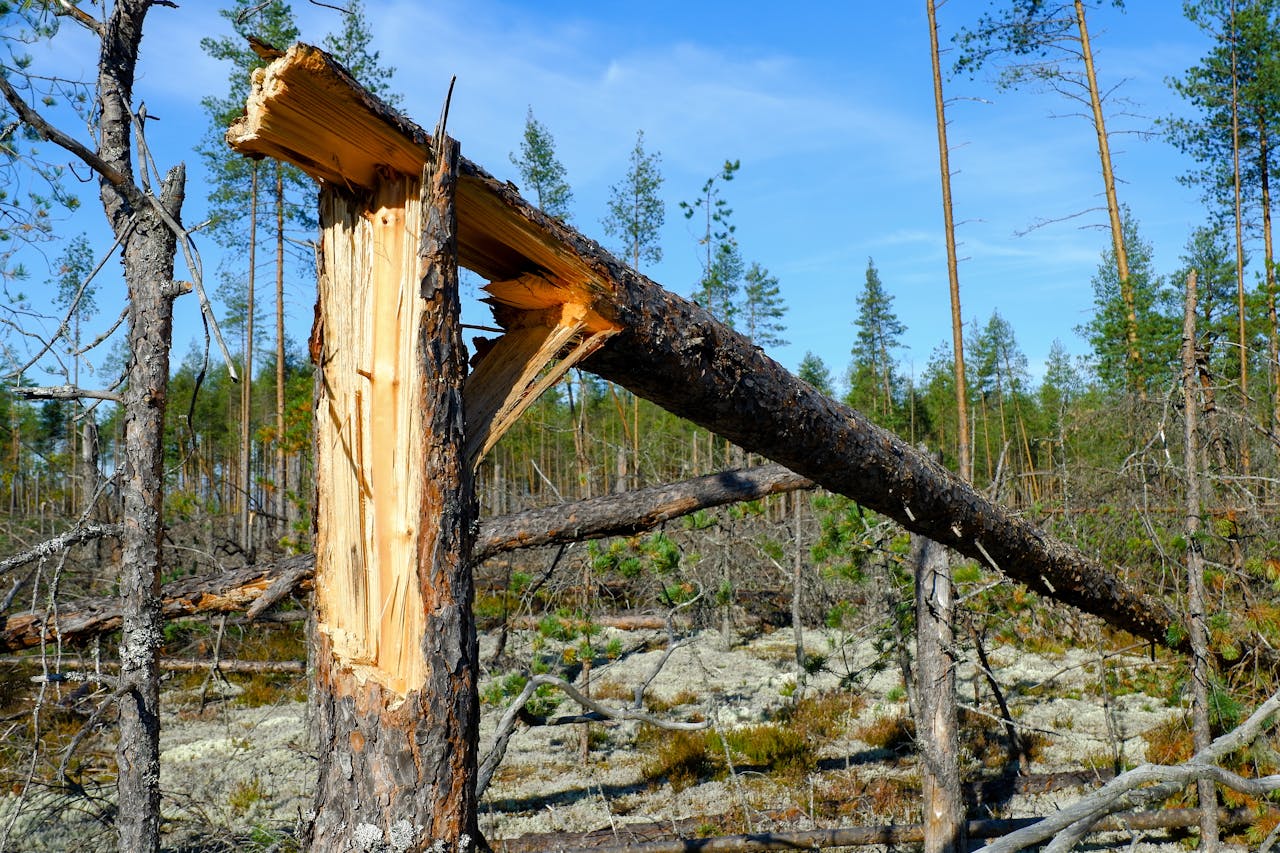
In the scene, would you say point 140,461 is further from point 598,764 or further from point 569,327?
point 598,764

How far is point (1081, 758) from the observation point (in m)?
7.43

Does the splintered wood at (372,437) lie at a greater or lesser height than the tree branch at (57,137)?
lesser

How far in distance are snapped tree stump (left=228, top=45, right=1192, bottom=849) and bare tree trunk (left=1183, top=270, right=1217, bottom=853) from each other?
3.88 m

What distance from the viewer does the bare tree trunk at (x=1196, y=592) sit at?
180 inches

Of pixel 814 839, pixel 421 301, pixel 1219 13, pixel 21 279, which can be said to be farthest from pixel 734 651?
pixel 1219 13

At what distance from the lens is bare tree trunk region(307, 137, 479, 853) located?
1729mm

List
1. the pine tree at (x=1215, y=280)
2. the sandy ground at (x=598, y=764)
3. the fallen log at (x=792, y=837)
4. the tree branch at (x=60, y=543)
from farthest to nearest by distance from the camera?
the pine tree at (x=1215, y=280) < the sandy ground at (x=598, y=764) < the fallen log at (x=792, y=837) < the tree branch at (x=60, y=543)

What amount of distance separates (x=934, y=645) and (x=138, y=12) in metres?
5.18

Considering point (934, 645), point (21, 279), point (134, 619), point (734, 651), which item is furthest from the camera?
point (734, 651)

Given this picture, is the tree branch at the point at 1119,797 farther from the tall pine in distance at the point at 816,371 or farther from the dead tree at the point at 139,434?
the tall pine in distance at the point at 816,371

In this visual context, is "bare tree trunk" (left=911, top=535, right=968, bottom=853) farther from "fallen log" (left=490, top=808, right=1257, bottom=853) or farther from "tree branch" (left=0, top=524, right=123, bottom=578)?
"tree branch" (left=0, top=524, right=123, bottom=578)

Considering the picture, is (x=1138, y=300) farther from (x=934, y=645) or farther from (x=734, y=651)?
(x=934, y=645)

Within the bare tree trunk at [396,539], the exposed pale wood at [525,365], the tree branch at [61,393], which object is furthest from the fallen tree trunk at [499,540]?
the bare tree trunk at [396,539]

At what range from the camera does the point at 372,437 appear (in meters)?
1.87
